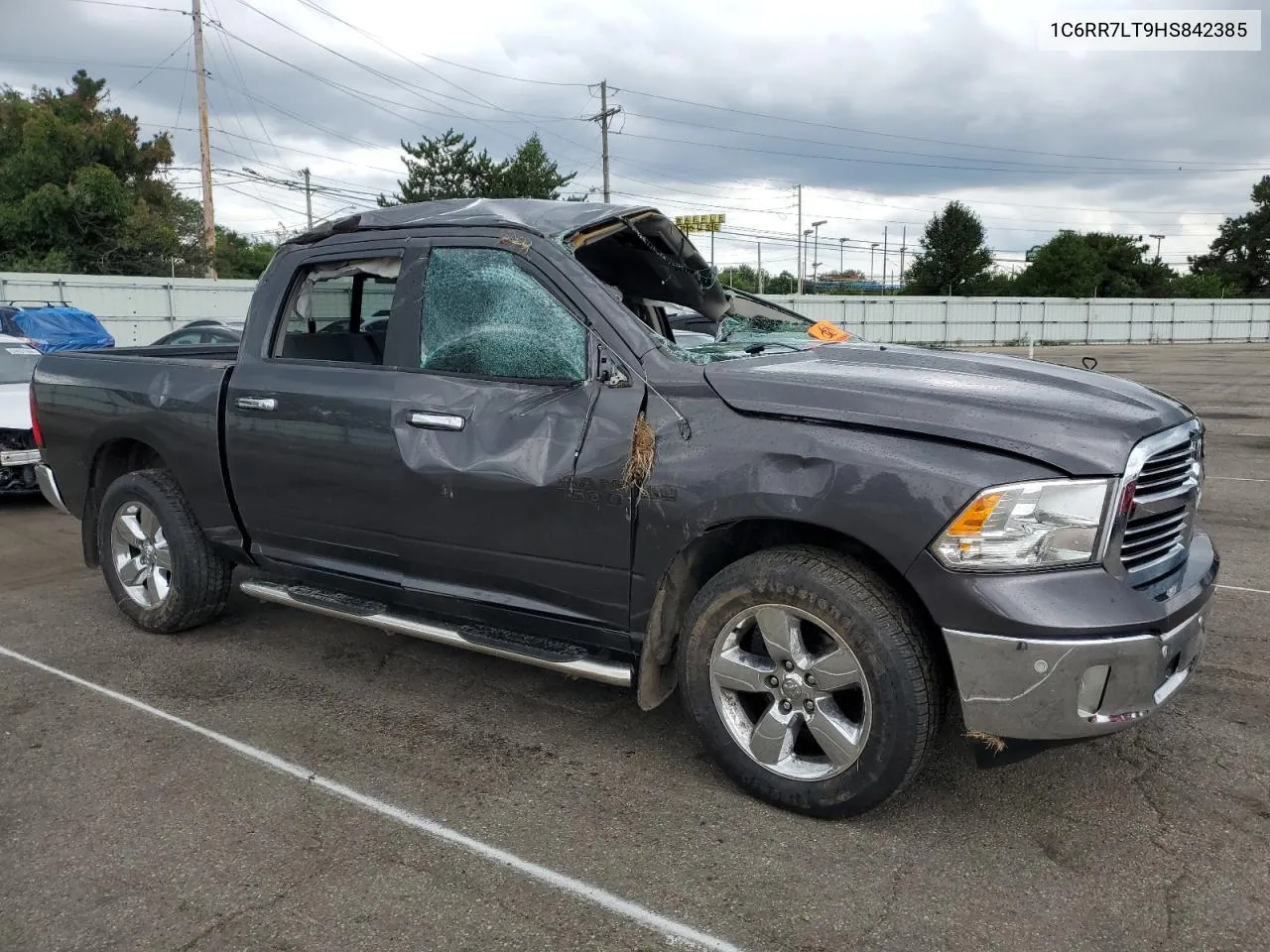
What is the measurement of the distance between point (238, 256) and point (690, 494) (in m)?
64.4

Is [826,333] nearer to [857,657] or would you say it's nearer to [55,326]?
[857,657]

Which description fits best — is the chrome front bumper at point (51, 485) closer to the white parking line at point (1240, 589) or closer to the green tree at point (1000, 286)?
the white parking line at point (1240, 589)

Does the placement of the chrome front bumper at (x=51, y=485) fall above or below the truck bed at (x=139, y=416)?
below

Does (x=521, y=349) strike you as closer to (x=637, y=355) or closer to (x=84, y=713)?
(x=637, y=355)

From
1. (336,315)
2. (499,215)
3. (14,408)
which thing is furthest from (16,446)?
(499,215)

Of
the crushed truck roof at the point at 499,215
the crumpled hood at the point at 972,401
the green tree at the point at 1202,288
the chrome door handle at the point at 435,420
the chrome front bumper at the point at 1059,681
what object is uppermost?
the green tree at the point at 1202,288

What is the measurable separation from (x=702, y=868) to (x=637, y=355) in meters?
1.64

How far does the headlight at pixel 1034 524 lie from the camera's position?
272 cm

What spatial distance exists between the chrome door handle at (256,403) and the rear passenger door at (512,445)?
73 centimetres

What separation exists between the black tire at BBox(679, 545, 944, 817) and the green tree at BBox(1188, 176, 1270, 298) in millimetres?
94302

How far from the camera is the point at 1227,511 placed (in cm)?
775

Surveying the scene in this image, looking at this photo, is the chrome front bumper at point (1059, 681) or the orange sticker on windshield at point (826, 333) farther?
the orange sticker on windshield at point (826, 333)

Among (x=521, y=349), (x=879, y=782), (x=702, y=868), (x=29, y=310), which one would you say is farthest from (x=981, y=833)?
(x=29, y=310)

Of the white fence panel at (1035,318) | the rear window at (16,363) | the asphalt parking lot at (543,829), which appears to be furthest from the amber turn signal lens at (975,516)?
the white fence panel at (1035,318)
